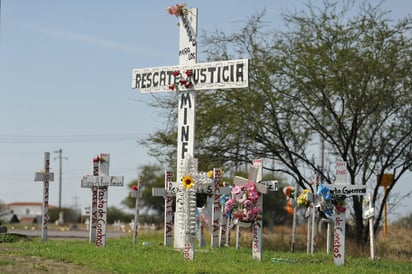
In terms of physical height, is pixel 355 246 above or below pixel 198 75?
below

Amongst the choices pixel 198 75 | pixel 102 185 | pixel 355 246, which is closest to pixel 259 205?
pixel 198 75

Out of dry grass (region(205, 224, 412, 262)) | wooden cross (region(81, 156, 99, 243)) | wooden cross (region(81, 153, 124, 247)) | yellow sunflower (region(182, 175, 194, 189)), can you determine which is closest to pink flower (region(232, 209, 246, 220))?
yellow sunflower (region(182, 175, 194, 189))

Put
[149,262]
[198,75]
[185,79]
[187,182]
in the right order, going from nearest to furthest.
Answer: [149,262] → [187,182] → [198,75] → [185,79]

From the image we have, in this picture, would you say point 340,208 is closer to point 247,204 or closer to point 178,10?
point 247,204

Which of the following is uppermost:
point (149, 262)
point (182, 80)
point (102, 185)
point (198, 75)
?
point (198, 75)

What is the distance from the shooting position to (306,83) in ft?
79.9

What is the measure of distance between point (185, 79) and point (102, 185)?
10.1ft

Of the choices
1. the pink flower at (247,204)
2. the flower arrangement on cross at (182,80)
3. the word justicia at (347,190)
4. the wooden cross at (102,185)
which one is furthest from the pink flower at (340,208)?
the wooden cross at (102,185)

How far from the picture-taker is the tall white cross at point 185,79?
18.3 m

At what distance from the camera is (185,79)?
18.8 m

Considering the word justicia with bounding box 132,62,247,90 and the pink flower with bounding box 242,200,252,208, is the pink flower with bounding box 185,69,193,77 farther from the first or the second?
the pink flower with bounding box 242,200,252,208

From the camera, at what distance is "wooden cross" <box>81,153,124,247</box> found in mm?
18453

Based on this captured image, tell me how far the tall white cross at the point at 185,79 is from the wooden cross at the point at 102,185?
1586mm

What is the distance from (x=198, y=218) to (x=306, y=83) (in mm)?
5270
